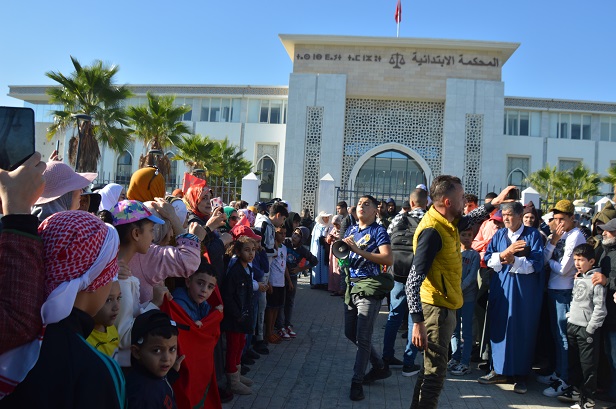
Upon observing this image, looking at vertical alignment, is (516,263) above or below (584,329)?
above

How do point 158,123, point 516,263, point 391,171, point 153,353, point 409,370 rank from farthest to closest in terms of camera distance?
point 391,171 → point 158,123 → point 409,370 → point 516,263 → point 153,353

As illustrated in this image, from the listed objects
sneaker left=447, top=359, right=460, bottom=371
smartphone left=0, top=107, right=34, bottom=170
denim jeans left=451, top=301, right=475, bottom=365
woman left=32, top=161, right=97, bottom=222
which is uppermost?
smartphone left=0, top=107, right=34, bottom=170

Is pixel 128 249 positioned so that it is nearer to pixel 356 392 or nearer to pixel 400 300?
pixel 356 392

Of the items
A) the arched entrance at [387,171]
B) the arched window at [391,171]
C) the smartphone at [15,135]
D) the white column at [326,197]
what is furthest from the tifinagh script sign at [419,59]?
Result: the smartphone at [15,135]

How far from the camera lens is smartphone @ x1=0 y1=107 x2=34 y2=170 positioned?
2.08 m

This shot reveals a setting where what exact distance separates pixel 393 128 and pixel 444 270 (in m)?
23.0

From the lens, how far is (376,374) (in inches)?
219

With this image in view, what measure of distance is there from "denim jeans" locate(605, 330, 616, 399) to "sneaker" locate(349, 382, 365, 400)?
2.41 meters

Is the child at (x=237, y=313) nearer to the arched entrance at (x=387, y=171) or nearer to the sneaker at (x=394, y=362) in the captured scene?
the sneaker at (x=394, y=362)

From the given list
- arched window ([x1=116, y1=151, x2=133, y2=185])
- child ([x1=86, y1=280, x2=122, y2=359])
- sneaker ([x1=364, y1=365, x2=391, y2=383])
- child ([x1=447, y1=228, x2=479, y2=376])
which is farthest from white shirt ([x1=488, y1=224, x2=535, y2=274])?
arched window ([x1=116, y1=151, x2=133, y2=185])

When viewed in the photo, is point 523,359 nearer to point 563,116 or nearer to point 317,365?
point 317,365

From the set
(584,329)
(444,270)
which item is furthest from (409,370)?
(444,270)

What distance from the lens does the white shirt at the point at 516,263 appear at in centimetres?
553

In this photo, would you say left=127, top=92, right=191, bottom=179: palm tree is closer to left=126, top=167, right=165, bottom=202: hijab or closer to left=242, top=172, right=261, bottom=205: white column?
left=242, top=172, right=261, bottom=205: white column
